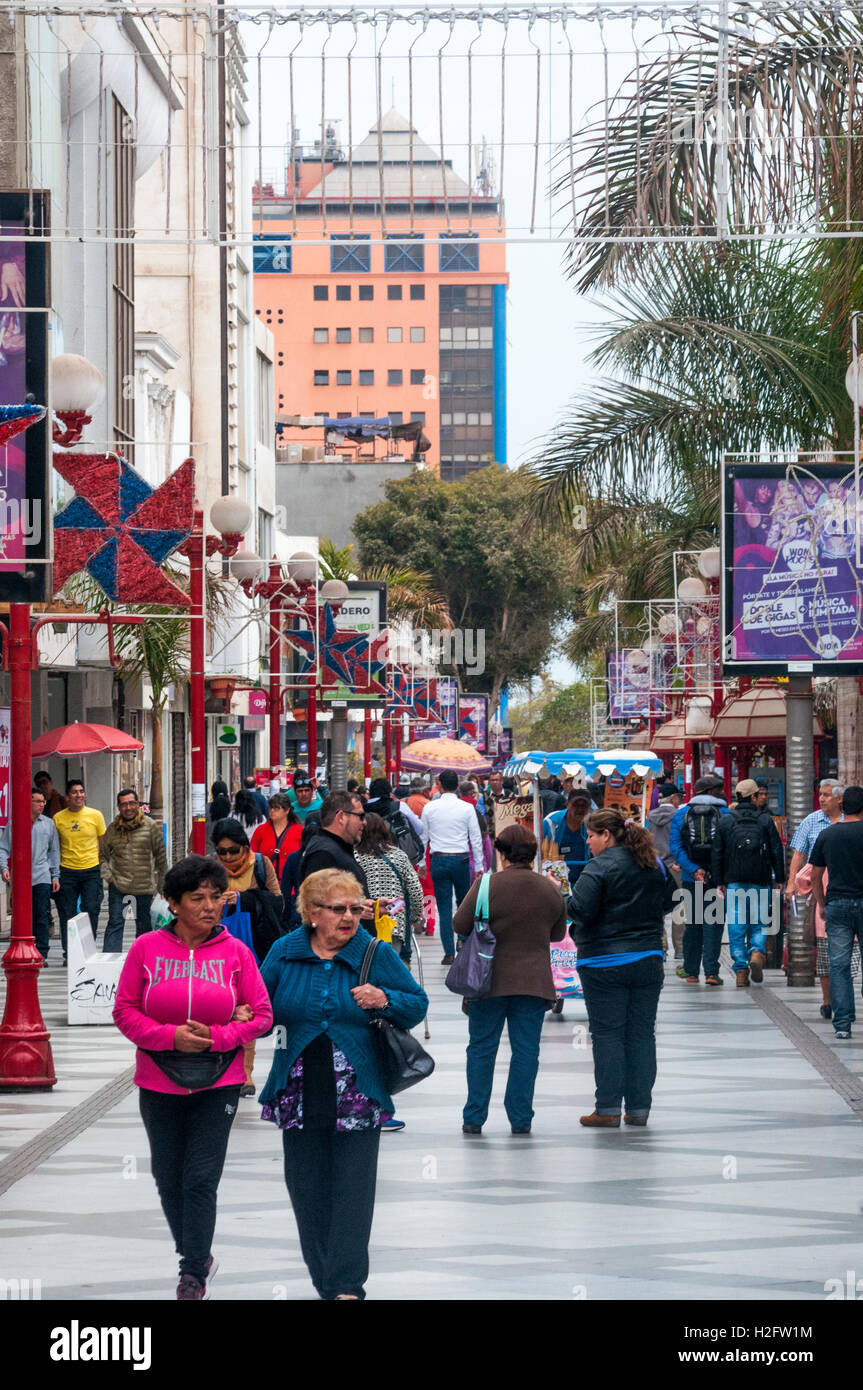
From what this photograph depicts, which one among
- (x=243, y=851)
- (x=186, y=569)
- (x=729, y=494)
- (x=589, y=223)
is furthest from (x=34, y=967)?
(x=186, y=569)

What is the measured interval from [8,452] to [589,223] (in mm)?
3671

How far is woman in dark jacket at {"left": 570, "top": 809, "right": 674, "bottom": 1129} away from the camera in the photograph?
11.7 m

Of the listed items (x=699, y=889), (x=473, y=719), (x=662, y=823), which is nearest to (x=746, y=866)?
(x=699, y=889)

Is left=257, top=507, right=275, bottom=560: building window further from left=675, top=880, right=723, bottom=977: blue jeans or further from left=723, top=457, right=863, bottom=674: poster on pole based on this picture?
left=723, top=457, right=863, bottom=674: poster on pole

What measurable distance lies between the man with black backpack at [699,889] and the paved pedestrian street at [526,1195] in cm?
530

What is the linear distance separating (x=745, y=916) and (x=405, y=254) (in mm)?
11238

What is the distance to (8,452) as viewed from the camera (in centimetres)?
1220

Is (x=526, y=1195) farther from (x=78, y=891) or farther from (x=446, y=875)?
(x=78, y=891)

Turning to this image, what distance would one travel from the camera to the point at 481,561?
80.4 metres

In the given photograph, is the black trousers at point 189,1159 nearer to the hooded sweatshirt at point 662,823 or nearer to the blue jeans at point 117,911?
the blue jeans at point 117,911

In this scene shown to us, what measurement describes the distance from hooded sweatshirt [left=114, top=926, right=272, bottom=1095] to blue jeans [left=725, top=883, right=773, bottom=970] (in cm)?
1217

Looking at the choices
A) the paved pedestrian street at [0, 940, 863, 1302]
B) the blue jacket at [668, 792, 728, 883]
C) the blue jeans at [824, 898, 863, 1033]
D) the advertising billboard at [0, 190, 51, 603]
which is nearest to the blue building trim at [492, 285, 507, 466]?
the blue jacket at [668, 792, 728, 883]

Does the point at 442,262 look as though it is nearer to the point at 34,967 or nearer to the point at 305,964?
the point at 305,964

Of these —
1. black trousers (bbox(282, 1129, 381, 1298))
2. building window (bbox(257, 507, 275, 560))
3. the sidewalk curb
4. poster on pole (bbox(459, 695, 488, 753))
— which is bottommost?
poster on pole (bbox(459, 695, 488, 753))
